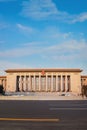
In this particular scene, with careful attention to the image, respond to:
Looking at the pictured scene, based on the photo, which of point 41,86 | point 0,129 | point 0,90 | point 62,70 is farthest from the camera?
point 41,86

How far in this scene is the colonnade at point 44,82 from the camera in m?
118

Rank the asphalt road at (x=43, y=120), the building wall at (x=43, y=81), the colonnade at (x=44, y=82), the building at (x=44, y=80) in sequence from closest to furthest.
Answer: the asphalt road at (x=43, y=120) → the building at (x=44, y=80) → the building wall at (x=43, y=81) → the colonnade at (x=44, y=82)

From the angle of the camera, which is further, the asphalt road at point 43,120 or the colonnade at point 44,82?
the colonnade at point 44,82

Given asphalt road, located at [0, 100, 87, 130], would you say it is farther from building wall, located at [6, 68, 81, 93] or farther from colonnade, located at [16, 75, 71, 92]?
colonnade, located at [16, 75, 71, 92]

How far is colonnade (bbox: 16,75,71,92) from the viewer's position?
387ft

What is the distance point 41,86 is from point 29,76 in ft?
27.4

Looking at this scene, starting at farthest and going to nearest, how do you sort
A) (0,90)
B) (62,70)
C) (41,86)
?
(41,86) → (62,70) → (0,90)

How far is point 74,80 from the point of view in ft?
378

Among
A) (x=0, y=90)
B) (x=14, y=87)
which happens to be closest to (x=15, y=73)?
(x=14, y=87)

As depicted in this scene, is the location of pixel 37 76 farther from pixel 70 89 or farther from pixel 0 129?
pixel 0 129

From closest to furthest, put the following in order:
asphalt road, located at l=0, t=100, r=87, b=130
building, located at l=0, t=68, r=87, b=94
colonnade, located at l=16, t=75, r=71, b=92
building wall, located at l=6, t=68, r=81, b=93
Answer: asphalt road, located at l=0, t=100, r=87, b=130 < building, located at l=0, t=68, r=87, b=94 < building wall, located at l=6, t=68, r=81, b=93 < colonnade, located at l=16, t=75, r=71, b=92

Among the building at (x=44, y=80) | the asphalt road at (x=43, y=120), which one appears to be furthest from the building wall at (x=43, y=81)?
the asphalt road at (x=43, y=120)

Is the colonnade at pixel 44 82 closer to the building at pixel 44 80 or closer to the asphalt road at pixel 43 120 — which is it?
the building at pixel 44 80

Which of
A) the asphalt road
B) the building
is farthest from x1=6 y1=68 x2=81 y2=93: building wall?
the asphalt road
